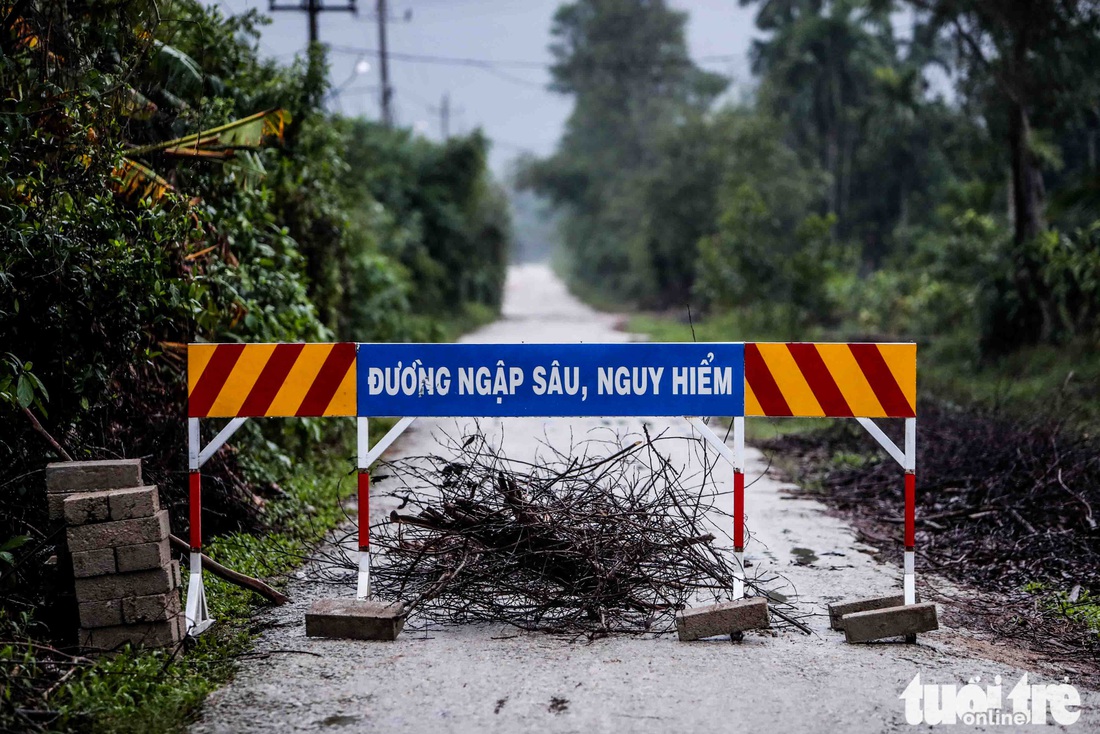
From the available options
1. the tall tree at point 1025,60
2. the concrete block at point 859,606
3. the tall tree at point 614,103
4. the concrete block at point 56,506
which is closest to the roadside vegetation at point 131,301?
the concrete block at point 56,506

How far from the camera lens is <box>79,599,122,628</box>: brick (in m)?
4.72

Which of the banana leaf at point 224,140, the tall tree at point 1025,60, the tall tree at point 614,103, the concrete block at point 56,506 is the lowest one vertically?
the concrete block at point 56,506

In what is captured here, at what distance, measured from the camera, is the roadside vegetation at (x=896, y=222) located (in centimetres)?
854

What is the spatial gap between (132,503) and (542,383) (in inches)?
85.0

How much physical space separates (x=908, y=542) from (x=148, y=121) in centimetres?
617

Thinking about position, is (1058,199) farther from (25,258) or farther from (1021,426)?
(25,258)

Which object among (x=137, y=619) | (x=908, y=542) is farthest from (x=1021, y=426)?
(x=137, y=619)

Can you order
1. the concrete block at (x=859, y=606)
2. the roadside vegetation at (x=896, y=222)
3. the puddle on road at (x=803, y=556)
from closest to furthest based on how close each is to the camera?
the concrete block at (x=859, y=606) < the puddle on road at (x=803, y=556) < the roadside vegetation at (x=896, y=222)

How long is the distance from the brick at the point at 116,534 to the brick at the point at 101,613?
0.88ft

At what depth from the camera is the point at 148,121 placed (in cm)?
765

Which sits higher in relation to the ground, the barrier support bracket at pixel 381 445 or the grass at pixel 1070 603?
the barrier support bracket at pixel 381 445

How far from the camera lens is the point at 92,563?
4715 millimetres

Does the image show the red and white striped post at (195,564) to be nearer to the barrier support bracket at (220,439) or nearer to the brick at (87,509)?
the barrier support bracket at (220,439)

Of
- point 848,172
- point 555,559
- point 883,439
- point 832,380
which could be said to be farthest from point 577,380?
point 848,172
